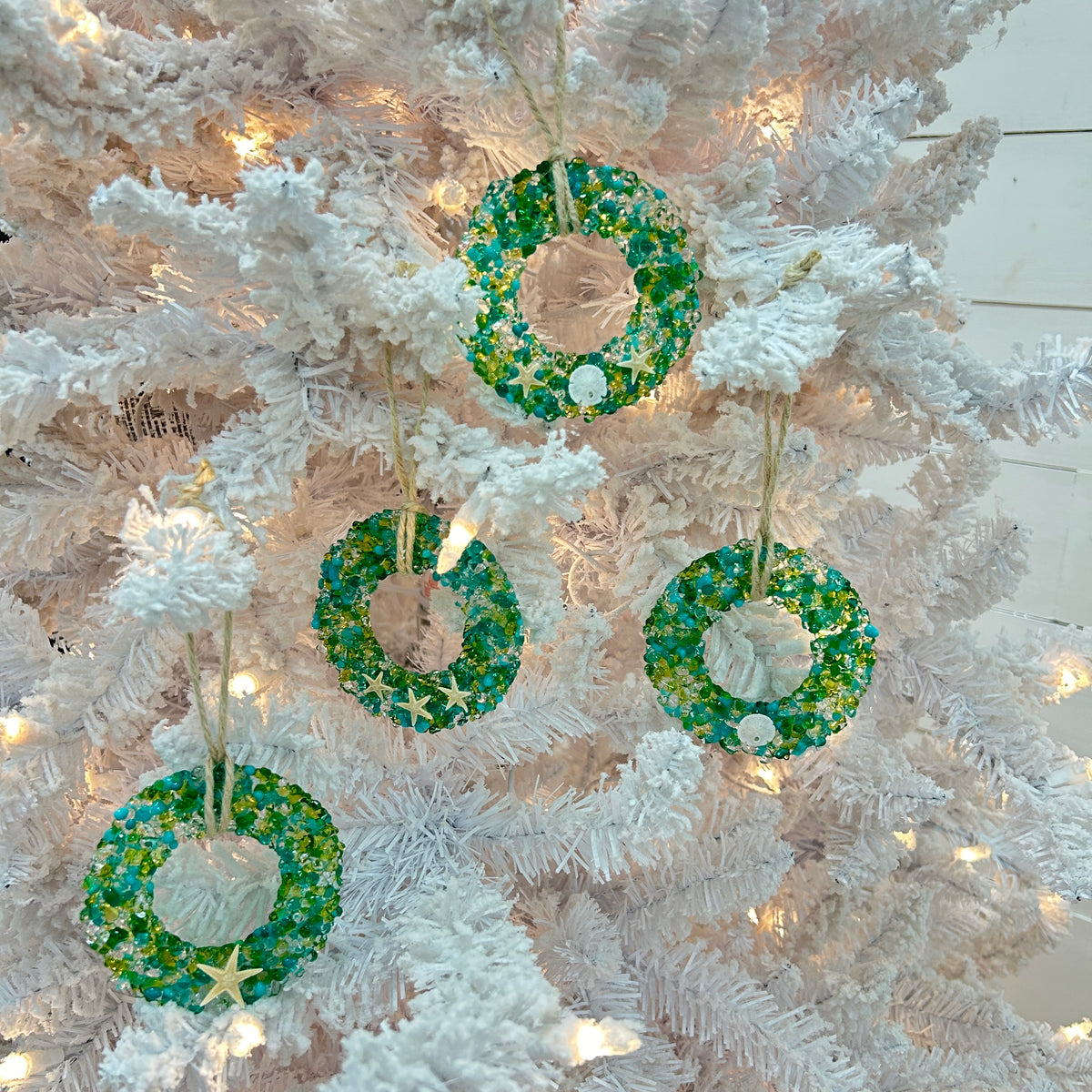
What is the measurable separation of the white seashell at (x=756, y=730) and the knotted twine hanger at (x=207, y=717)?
0.34 metres

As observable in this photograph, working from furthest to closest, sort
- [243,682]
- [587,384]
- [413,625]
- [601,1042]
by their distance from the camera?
[413,625]
[243,682]
[587,384]
[601,1042]

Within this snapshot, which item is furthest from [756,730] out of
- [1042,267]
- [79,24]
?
[1042,267]

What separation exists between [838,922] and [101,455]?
0.84 meters

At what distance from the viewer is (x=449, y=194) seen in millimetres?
641

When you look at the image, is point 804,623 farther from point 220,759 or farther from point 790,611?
point 220,759

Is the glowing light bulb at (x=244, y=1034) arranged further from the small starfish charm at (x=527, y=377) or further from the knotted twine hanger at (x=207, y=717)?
the small starfish charm at (x=527, y=377)

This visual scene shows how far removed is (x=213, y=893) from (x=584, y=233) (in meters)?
0.51

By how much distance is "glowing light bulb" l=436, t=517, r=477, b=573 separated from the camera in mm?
524

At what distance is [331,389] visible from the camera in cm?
57

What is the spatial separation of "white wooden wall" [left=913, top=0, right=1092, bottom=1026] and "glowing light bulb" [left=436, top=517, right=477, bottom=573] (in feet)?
2.91

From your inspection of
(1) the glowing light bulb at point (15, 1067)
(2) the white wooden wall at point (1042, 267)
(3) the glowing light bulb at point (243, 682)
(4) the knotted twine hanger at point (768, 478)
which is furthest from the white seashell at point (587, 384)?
(2) the white wooden wall at point (1042, 267)

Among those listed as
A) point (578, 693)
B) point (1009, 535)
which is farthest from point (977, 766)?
point (578, 693)

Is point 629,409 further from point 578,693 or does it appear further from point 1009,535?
point 1009,535

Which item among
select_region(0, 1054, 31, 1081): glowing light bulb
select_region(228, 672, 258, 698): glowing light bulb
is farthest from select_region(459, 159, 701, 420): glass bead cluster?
select_region(0, 1054, 31, 1081): glowing light bulb
